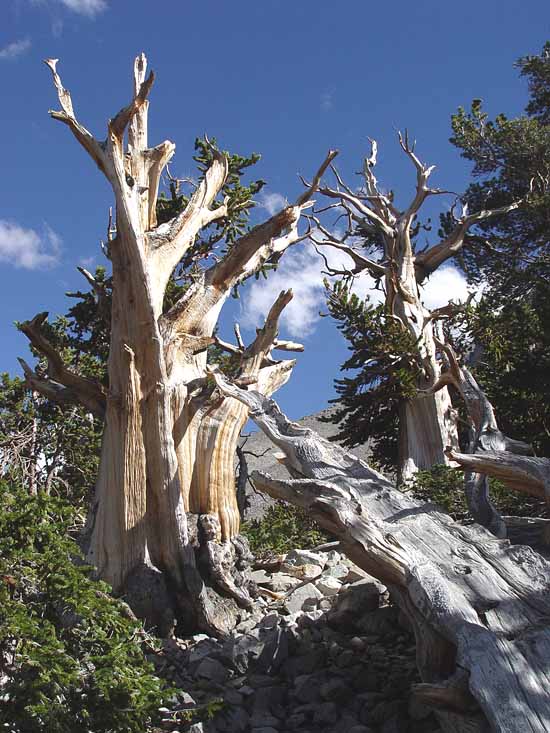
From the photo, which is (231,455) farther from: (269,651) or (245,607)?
(269,651)

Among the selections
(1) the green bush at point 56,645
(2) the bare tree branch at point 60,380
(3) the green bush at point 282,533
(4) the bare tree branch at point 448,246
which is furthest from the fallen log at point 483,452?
(4) the bare tree branch at point 448,246

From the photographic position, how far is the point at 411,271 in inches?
599

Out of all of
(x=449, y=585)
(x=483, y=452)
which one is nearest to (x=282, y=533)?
(x=483, y=452)

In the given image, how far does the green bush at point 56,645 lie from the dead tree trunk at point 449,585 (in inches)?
61.3

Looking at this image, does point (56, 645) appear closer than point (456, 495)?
Yes

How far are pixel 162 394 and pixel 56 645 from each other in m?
3.38

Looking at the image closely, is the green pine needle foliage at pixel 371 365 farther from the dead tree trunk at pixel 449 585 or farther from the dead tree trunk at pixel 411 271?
the dead tree trunk at pixel 449 585

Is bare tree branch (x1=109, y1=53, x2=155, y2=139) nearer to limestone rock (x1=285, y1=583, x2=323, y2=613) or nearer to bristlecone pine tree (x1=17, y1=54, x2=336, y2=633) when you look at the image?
bristlecone pine tree (x1=17, y1=54, x2=336, y2=633)

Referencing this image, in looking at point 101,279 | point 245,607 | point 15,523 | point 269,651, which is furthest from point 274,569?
point 101,279

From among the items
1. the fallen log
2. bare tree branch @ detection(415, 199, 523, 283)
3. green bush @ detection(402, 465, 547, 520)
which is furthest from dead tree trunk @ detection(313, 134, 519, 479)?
the fallen log

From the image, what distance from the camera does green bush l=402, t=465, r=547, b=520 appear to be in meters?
8.64

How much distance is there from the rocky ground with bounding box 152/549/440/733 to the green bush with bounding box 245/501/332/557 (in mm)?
2334

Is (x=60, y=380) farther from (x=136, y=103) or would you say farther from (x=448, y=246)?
(x=448, y=246)

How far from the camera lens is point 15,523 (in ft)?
15.4
